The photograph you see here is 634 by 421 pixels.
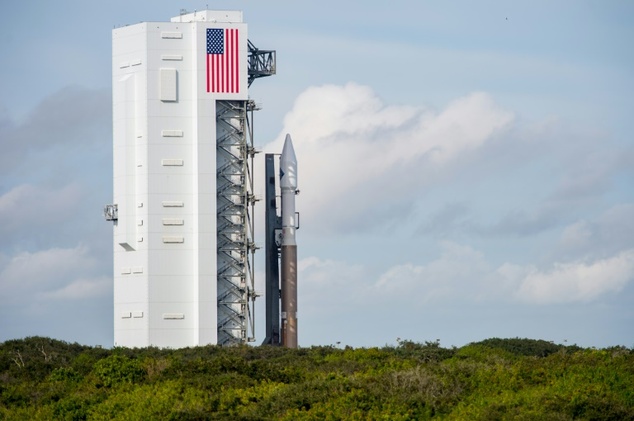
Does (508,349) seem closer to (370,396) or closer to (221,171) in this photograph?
(221,171)

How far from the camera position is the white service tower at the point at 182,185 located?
6800 cm

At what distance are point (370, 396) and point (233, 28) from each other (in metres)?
35.5

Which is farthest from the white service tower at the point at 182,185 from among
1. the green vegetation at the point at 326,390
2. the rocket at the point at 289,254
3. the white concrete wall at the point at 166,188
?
the green vegetation at the point at 326,390

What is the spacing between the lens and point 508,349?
72.4 meters

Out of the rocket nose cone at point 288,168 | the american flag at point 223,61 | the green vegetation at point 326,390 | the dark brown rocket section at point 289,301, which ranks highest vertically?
the american flag at point 223,61

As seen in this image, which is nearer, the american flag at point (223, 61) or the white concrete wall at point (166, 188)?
the white concrete wall at point (166, 188)

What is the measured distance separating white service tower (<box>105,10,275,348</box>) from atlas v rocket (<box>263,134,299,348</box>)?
2.28 metres

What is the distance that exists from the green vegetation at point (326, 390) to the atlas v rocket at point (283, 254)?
15.0m

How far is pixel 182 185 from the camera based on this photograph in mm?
68625

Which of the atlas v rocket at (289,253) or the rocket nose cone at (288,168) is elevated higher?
the rocket nose cone at (288,168)

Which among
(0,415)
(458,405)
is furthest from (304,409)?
(0,415)

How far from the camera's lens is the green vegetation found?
36.5 meters

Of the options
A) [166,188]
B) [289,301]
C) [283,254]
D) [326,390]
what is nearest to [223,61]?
[166,188]

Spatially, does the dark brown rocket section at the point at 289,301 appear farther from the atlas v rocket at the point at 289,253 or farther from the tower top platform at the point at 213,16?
the tower top platform at the point at 213,16
